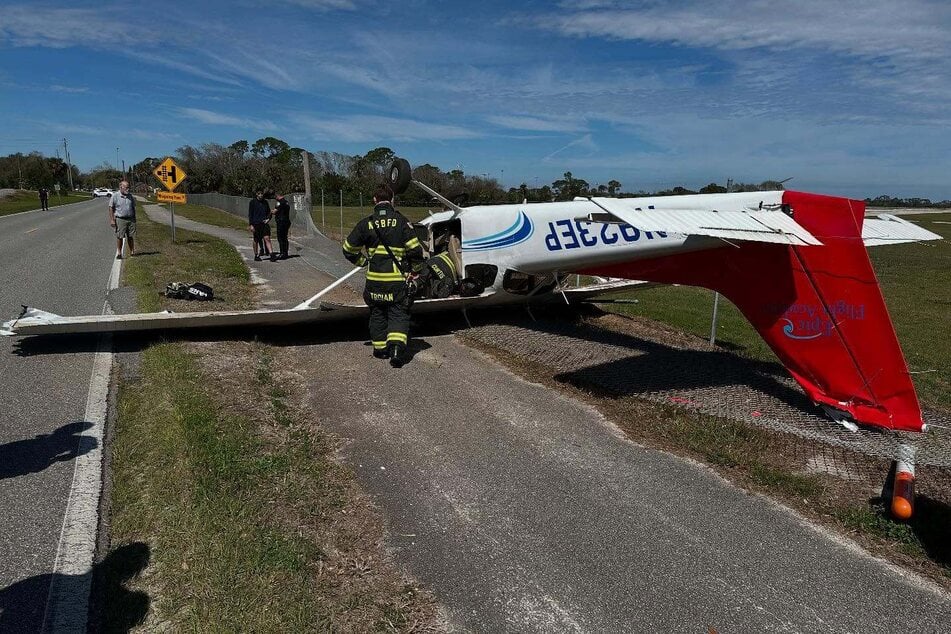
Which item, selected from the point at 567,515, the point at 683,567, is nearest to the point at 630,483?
the point at 567,515

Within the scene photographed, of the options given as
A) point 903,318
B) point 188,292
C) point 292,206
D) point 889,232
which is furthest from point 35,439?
point 292,206

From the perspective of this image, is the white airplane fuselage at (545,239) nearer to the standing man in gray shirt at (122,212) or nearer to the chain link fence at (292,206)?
the standing man in gray shirt at (122,212)

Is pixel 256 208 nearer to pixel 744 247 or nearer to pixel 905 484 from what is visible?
pixel 744 247

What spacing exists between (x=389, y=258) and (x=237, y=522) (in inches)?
162

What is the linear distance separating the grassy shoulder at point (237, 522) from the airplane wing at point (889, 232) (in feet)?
18.8

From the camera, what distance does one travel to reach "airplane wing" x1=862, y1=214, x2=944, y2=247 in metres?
6.06

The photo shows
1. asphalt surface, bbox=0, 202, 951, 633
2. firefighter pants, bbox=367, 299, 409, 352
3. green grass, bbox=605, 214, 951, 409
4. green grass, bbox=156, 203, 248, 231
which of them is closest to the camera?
asphalt surface, bbox=0, 202, 951, 633

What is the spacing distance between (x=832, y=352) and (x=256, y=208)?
48.5ft

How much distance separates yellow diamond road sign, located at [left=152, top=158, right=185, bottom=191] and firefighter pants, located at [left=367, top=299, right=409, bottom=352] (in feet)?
52.0

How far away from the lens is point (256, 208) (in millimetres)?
16156

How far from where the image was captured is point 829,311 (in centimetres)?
538

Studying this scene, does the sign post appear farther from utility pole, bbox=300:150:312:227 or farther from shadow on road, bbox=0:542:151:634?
shadow on road, bbox=0:542:151:634

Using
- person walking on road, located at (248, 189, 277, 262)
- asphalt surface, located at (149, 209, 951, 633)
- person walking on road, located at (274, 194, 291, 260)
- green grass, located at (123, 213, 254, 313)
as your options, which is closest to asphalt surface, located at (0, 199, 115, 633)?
green grass, located at (123, 213, 254, 313)

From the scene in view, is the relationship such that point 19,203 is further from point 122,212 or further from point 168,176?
point 122,212
